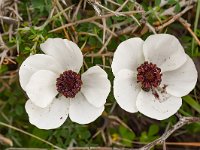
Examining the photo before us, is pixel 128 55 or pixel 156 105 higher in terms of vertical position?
pixel 128 55

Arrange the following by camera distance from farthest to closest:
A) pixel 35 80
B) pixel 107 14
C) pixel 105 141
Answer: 1. pixel 105 141
2. pixel 107 14
3. pixel 35 80

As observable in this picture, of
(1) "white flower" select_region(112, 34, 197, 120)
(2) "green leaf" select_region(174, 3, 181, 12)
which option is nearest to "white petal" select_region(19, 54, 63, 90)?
(1) "white flower" select_region(112, 34, 197, 120)

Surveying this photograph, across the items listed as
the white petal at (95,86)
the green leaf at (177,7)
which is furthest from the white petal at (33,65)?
the green leaf at (177,7)

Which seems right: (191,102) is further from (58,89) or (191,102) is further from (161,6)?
(58,89)

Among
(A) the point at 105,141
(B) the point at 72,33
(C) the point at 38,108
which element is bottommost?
(A) the point at 105,141

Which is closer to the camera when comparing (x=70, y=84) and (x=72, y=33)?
(x=70, y=84)

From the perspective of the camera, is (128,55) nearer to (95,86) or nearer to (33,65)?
(95,86)

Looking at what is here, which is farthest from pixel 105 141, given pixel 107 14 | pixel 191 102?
pixel 107 14

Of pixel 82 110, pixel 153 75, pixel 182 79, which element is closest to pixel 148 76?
pixel 153 75
